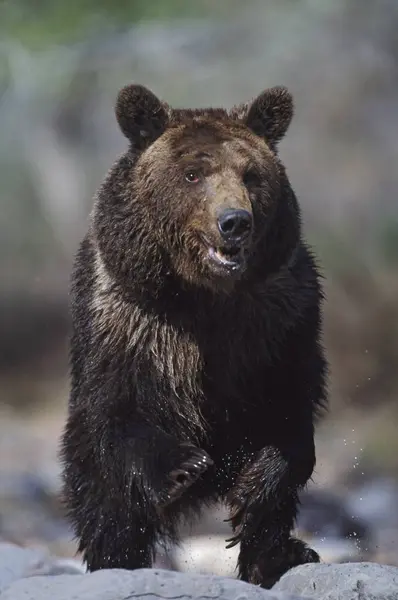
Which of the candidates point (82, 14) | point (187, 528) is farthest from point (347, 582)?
point (82, 14)

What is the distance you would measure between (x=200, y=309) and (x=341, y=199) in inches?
236

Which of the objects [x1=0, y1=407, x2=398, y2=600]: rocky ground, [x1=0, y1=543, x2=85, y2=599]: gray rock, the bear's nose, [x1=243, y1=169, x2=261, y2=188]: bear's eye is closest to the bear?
[x1=243, y1=169, x2=261, y2=188]: bear's eye

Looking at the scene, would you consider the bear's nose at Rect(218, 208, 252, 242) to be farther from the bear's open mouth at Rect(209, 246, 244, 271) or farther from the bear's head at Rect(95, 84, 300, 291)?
the bear's open mouth at Rect(209, 246, 244, 271)

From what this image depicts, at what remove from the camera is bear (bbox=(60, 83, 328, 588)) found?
20.2 ft

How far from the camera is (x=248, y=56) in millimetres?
12703

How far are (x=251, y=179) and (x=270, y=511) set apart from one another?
1.66 m

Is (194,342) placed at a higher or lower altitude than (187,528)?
lower

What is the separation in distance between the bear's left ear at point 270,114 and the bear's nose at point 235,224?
96 centimetres

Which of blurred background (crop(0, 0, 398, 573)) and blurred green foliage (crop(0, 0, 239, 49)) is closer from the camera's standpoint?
blurred background (crop(0, 0, 398, 573))

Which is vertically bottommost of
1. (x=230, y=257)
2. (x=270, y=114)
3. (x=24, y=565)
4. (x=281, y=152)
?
(x=24, y=565)

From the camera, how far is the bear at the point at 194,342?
617 centimetres

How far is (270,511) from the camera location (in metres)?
6.45

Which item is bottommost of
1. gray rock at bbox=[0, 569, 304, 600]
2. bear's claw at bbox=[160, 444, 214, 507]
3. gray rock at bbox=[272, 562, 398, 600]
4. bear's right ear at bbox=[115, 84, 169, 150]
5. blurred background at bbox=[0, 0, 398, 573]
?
gray rock at bbox=[0, 569, 304, 600]

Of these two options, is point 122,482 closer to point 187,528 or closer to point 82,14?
point 187,528
